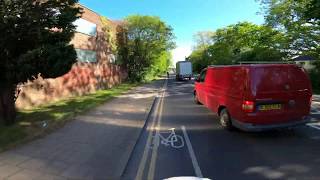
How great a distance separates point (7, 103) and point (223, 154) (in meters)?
6.91

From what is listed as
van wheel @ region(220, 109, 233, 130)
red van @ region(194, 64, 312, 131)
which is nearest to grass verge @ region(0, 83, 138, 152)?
van wheel @ region(220, 109, 233, 130)

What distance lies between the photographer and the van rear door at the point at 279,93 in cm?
923

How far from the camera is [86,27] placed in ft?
92.3

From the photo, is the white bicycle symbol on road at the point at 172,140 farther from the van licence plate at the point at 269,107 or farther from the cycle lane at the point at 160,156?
the van licence plate at the point at 269,107

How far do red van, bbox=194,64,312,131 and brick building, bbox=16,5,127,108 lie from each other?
750cm

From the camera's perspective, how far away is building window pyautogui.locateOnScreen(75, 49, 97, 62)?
83.7ft

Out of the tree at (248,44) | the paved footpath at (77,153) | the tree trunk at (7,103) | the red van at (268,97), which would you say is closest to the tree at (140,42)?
the tree at (248,44)

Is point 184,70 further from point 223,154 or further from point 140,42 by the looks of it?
point 223,154

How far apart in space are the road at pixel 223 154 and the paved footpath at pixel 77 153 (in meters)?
0.34

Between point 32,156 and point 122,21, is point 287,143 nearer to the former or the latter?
point 32,156

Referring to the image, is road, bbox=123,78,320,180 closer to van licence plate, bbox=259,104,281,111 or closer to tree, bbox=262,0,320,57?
van licence plate, bbox=259,104,281,111

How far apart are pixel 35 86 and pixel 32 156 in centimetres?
1004

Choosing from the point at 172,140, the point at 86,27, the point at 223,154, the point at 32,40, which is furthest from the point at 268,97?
the point at 86,27

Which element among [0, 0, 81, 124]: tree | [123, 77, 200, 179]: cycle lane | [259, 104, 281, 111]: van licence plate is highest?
[0, 0, 81, 124]: tree
